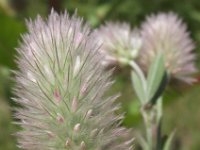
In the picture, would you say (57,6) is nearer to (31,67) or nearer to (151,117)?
(151,117)

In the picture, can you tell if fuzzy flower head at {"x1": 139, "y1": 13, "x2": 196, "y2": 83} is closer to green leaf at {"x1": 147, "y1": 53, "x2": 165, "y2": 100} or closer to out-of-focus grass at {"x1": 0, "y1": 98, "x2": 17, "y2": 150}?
green leaf at {"x1": 147, "y1": 53, "x2": 165, "y2": 100}

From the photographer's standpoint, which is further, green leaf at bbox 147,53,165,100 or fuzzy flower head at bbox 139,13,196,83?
fuzzy flower head at bbox 139,13,196,83

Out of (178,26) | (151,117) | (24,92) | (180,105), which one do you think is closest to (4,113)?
(180,105)

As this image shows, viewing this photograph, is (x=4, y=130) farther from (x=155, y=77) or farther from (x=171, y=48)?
(x=155, y=77)

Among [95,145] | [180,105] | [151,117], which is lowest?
[95,145]

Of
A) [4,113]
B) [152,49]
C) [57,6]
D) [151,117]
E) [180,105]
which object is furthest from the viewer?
[180,105]

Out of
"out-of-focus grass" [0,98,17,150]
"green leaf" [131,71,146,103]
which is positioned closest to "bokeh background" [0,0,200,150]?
A: "out-of-focus grass" [0,98,17,150]

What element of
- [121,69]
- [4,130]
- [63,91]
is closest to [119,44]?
[121,69]
